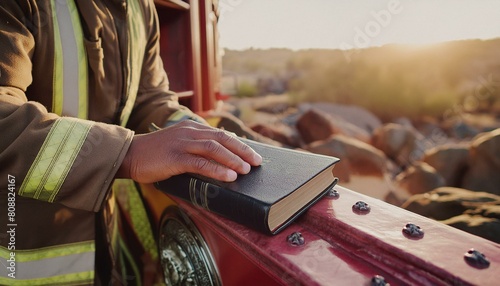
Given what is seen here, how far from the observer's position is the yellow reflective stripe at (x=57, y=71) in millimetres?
1000

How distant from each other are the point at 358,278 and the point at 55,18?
3.45 feet

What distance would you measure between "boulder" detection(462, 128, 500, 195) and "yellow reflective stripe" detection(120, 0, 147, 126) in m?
3.52

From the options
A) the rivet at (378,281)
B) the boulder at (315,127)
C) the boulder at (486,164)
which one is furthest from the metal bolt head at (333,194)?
the boulder at (315,127)

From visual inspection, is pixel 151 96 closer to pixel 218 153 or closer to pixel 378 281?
pixel 218 153

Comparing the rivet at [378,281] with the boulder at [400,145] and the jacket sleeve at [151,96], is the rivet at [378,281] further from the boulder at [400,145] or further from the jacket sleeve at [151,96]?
the boulder at [400,145]

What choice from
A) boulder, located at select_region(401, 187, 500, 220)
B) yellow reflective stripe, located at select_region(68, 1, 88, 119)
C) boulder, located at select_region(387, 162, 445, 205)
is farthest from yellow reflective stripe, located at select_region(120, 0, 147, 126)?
boulder, located at select_region(387, 162, 445, 205)

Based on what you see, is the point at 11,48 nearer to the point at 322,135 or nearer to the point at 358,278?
the point at 358,278

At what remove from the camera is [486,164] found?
353cm

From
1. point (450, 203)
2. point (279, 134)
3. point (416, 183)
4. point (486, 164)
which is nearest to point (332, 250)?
point (450, 203)

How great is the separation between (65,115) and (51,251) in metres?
0.44

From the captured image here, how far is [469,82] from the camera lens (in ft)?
59.2

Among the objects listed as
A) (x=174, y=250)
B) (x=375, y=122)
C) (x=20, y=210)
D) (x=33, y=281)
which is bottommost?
(x=375, y=122)

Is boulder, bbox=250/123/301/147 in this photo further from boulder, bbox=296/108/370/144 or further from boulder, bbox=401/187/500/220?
boulder, bbox=401/187/500/220

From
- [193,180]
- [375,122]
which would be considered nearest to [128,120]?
[193,180]
